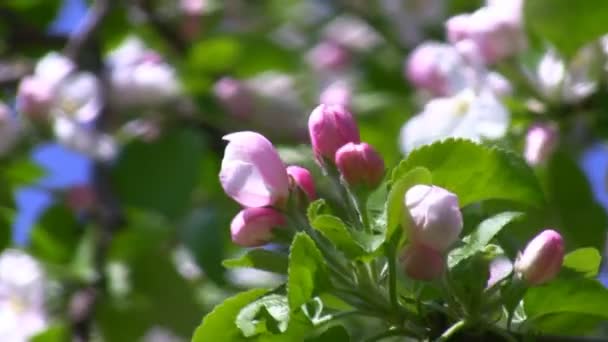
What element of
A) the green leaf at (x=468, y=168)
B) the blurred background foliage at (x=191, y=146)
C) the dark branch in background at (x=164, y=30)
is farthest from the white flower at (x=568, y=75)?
the dark branch in background at (x=164, y=30)

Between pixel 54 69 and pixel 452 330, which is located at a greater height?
pixel 54 69

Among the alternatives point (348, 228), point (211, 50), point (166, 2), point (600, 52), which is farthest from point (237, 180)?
point (166, 2)

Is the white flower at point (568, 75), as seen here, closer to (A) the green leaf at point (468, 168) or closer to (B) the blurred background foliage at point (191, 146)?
(B) the blurred background foliage at point (191, 146)

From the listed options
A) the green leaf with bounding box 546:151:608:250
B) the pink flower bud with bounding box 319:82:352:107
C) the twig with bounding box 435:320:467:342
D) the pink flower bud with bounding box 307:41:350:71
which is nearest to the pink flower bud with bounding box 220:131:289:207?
the twig with bounding box 435:320:467:342

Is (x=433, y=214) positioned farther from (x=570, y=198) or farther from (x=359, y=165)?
(x=570, y=198)

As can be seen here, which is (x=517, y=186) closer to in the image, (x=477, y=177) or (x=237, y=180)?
(x=477, y=177)

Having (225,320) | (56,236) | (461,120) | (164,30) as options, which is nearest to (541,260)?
(225,320)
